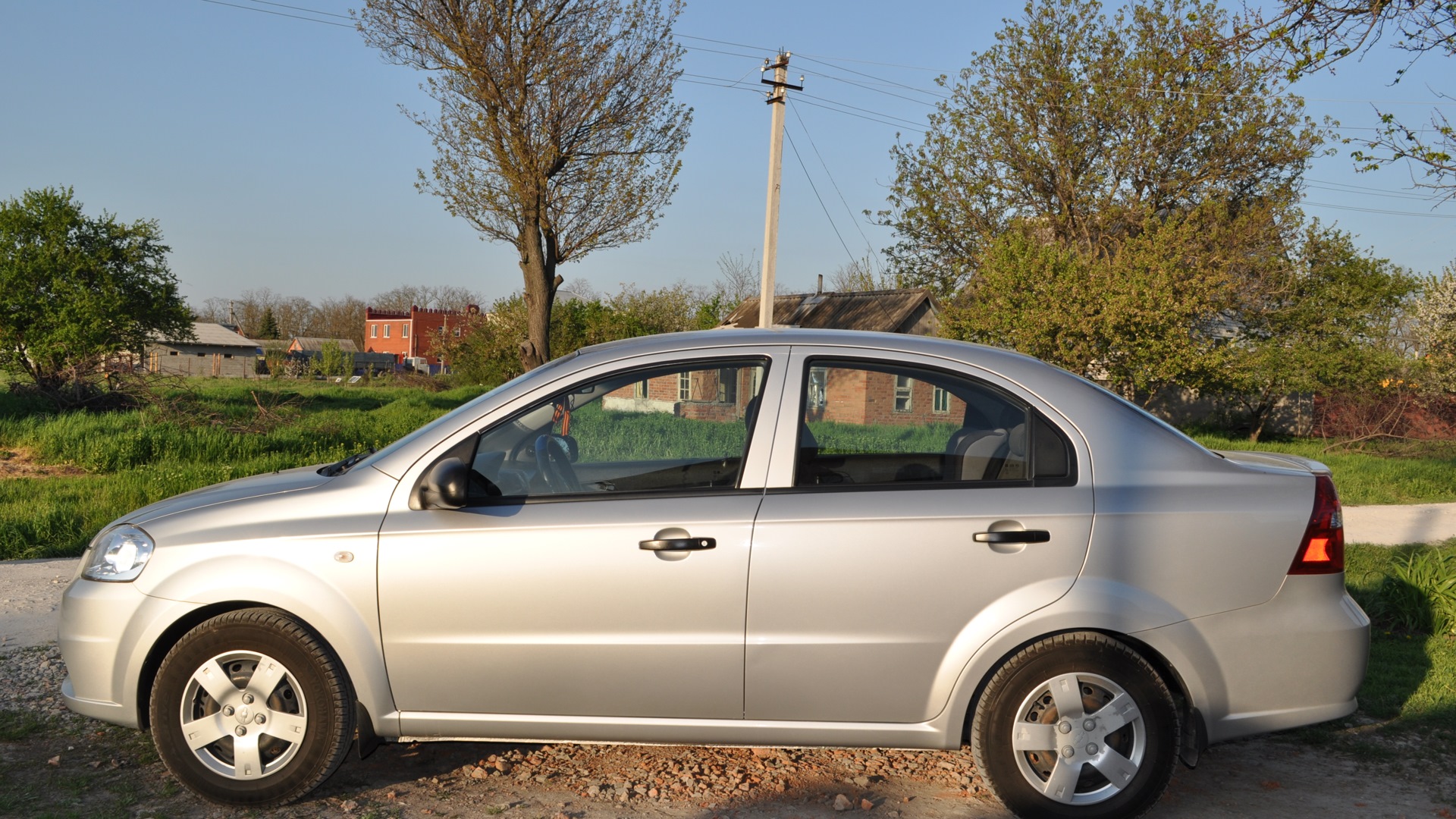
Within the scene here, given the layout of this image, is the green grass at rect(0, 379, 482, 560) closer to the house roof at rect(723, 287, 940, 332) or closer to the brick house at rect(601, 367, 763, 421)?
the brick house at rect(601, 367, 763, 421)

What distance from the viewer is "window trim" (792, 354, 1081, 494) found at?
3684 millimetres

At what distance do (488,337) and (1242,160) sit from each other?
97.8 ft

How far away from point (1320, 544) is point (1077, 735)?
1.10 m

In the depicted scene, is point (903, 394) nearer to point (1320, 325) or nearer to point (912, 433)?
point (912, 433)

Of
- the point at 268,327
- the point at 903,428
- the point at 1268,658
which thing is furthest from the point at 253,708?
the point at 268,327

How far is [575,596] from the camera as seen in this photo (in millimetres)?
3600

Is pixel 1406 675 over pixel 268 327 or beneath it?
beneath

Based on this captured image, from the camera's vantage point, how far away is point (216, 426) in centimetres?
1597

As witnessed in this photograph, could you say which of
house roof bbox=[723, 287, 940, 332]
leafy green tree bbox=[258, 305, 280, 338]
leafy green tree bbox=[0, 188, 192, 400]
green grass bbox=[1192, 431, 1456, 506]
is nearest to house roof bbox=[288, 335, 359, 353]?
leafy green tree bbox=[258, 305, 280, 338]

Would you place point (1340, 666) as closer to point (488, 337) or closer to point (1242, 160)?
point (1242, 160)

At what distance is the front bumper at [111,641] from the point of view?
369 cm

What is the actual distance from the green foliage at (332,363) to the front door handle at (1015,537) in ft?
201

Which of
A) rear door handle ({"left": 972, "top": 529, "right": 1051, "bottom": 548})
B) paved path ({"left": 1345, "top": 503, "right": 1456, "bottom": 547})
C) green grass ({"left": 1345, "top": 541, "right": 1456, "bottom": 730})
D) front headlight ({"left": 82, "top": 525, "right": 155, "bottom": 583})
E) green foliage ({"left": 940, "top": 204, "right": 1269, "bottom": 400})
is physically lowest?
green grass ({"left": 1345, "top": 541, "right": 1456, "bottom": 730})

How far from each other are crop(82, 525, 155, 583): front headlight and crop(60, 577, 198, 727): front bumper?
0.13ft
